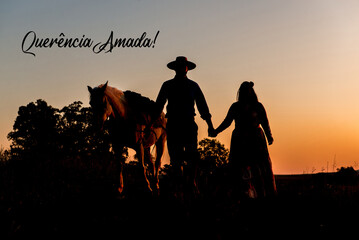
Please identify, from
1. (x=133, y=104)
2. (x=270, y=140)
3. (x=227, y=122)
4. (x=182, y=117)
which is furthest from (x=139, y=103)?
(x=270, y=140)

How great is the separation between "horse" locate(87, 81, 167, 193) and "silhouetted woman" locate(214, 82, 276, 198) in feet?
6.40

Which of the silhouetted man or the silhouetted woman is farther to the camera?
the silhouetted man

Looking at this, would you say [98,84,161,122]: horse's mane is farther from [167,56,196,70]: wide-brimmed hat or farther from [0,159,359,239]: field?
[0,159,359,239]: field

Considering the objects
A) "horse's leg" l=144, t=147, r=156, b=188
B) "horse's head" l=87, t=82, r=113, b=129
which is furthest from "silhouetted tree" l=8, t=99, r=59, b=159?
"horse's head" l=87, t=82, r=113, b=129

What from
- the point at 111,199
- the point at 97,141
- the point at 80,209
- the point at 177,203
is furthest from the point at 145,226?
the point at 97,141

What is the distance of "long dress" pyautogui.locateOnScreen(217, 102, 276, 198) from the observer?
8453 mm

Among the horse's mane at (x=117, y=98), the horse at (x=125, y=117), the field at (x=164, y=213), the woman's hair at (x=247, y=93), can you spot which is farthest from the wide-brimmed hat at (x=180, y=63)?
the field at (x=164, y=213)

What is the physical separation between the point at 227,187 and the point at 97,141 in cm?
3511

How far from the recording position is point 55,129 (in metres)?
45.4

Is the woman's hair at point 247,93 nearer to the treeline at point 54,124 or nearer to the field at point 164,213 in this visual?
the field at point 164,213

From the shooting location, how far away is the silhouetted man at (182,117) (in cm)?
865

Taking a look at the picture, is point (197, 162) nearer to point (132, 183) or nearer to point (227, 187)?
point (227, 187)

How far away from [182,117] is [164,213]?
9.20 feet

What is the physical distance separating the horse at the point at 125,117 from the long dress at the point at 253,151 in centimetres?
195
